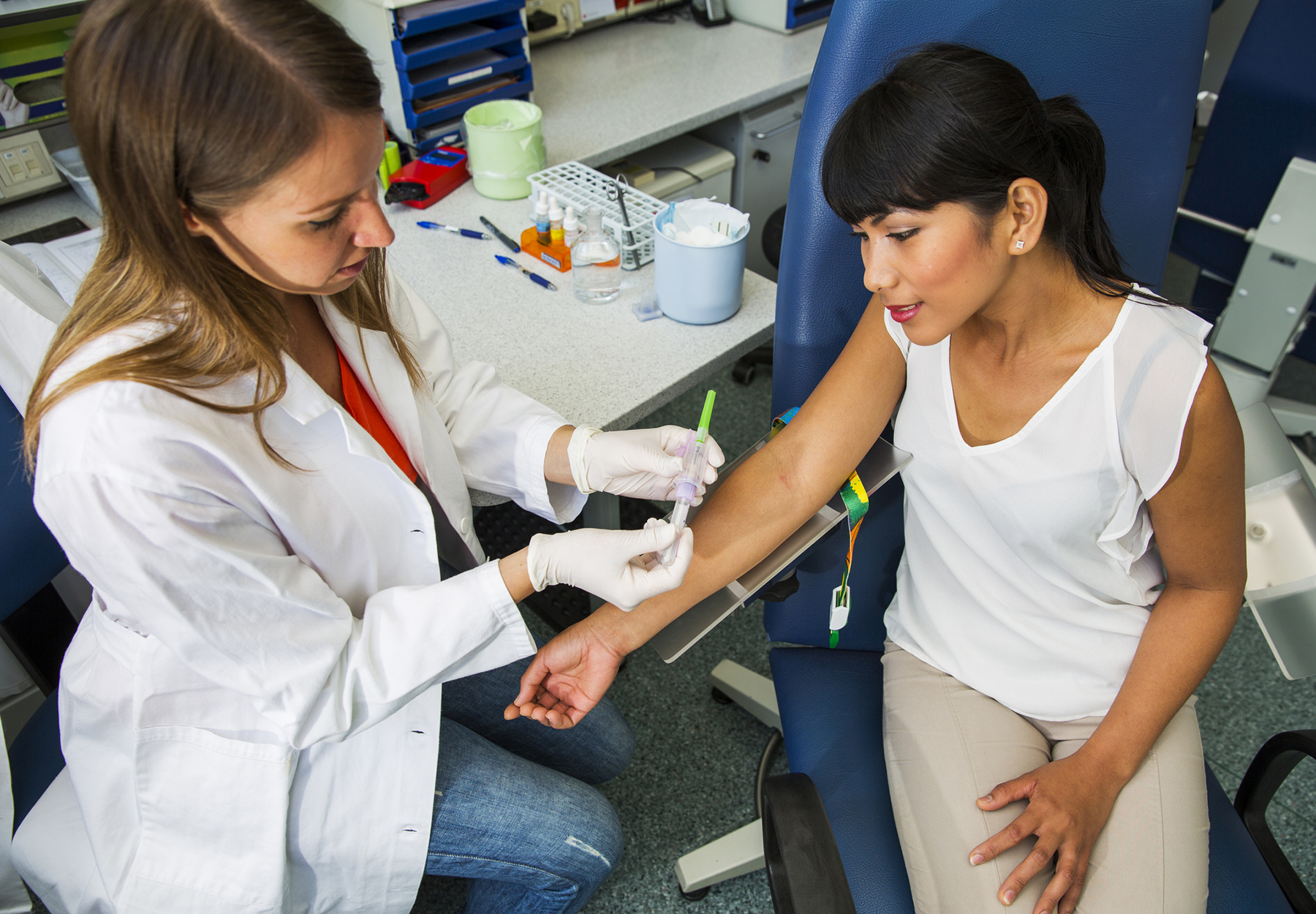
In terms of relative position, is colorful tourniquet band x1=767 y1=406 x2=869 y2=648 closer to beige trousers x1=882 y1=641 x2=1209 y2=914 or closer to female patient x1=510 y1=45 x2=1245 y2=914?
female patient x1=510 y1=45 x2=1245 y2=914

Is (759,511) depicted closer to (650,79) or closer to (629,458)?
(629,458)

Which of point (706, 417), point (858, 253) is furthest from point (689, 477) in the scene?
point (858, 253)

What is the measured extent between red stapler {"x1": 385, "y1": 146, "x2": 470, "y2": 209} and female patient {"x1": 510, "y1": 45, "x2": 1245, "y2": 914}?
100 cm

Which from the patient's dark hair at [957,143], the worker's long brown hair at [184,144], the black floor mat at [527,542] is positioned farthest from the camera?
the black floor mat at [527,542]

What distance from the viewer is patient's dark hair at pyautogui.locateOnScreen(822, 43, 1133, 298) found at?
2.67 feet

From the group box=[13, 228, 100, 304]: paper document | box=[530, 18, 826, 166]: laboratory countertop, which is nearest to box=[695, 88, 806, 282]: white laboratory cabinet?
box=[530, 18, 826, 166]: laboratory countertop

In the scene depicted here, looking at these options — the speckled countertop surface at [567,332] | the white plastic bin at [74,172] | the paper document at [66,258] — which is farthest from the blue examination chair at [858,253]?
the white plastic bin at [74,172]

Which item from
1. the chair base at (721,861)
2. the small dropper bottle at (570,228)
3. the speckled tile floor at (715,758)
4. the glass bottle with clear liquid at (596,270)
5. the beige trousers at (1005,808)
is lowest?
the speckled tile floor at (715,758)

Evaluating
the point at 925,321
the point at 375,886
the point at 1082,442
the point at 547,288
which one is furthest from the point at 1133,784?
the point at 547,288

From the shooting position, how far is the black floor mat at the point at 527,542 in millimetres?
1812

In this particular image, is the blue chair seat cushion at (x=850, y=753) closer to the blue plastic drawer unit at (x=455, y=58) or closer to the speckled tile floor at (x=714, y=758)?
the speckled tile floor at (x=714, y=758)

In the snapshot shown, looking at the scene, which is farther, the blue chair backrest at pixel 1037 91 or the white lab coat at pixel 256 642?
the blue chair backrest at pixel 1037 91

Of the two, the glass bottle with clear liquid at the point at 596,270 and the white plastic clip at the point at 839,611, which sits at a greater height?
the glass bottle with clear liquid at the point at 596,270

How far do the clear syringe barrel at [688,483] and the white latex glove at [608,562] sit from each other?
0.02 m
